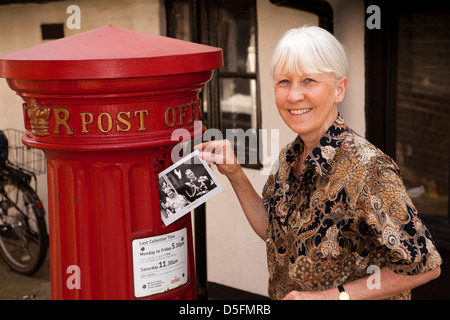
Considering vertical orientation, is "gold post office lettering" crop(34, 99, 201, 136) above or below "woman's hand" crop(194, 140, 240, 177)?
above

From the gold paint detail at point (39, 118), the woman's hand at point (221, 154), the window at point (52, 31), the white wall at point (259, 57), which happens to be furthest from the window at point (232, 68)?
the gold paint detail at point (39, 118)

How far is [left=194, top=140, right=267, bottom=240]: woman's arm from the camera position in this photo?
230 centimetres

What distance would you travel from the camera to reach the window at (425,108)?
3752 millimetres

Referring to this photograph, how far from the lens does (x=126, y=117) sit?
1.99 metres

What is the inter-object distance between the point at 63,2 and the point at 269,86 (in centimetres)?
241

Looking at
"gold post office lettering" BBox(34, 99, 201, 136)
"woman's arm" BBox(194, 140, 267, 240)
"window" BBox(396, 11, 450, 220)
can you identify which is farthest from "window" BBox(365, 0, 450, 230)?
"gold post office lettering" BBox(34, 99, 201, 136)

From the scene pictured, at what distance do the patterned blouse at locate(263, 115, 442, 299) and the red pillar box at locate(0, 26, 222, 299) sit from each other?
1.43ft

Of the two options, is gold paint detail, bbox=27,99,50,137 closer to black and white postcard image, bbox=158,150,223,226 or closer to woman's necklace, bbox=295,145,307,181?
black and white postcard image, bbox=158,150,223,226

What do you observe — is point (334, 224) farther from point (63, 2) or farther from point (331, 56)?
point (63, 2)

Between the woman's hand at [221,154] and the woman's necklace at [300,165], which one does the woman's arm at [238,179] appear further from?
the woman's necklace at [300,165]

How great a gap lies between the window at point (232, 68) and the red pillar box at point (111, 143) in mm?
2508
